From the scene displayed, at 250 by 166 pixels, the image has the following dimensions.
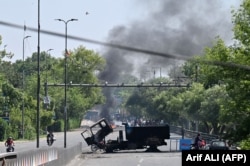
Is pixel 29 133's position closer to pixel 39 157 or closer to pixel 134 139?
pixel 134 139

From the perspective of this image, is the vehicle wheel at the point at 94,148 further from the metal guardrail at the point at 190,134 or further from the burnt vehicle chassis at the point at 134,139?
the metal guardrail at the point at 190,134

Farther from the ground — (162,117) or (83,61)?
(83,61)

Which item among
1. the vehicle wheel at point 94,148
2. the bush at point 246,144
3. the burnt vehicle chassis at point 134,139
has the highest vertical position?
the bush at point 246,144

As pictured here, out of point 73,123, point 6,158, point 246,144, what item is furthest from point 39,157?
point 73,123

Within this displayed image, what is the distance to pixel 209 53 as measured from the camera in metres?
45.8

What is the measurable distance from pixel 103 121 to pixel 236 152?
63038mm

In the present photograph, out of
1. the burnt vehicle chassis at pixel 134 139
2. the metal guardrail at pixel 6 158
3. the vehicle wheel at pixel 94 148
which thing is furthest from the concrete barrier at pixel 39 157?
the burnt vehicle chassis at pixel 134 139

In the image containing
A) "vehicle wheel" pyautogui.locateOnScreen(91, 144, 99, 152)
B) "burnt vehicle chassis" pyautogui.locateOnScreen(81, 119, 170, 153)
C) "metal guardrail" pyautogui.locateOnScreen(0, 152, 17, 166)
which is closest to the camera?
"metal guardrail" pyautogui.locateOnScreen(0, 152, 17, 166)

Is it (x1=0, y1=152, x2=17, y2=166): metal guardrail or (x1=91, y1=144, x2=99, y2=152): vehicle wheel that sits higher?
(x1=0, y1=152, x2=17, y2=166): metal guardrail

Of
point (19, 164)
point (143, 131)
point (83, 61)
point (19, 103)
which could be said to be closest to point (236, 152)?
point (19, 164)

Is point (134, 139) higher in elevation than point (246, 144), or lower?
lower

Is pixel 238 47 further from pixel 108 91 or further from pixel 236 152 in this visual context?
pixel 108 91

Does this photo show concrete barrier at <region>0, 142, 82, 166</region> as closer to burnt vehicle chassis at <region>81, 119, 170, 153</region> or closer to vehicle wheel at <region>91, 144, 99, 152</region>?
vehicle wheel at <region>91, 144, 99, 152</region>

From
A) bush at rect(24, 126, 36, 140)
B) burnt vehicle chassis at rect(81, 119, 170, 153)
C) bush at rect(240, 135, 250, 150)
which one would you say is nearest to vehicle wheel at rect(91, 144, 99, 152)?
burnt vehicle chassis at rect(81, 119, 170, 153)
